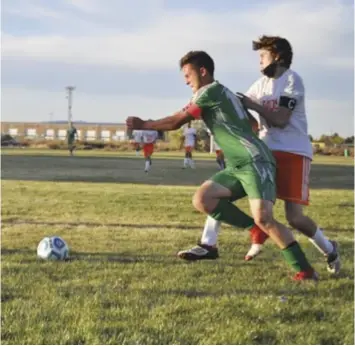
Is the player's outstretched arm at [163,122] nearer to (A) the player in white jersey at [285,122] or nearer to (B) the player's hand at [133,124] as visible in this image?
(B) the player's hand at [133,124]

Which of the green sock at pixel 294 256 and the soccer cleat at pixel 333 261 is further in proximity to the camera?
the soccer cleat at pixel 333 261

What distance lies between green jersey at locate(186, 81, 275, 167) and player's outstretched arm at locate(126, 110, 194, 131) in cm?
6

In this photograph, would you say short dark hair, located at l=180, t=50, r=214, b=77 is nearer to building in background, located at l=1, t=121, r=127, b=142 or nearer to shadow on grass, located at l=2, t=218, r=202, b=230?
shadow on grass, located at l=2, t=218, r=202, b=230

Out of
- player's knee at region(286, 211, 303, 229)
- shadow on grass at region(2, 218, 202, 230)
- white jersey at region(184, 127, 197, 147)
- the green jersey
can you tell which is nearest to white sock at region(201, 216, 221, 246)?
player's knee at region(286, 211, 303, 229)

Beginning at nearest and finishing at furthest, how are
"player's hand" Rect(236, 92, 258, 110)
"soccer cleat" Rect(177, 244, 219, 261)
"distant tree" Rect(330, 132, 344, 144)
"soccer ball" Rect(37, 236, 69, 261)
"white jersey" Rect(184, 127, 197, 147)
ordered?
"player's hand" Rect(236, 92, 258, 110), "soccer cleat" Rect(177, 244, 219, 261), "soccer ball" Rect(37, 236, 69, 261), "white jersey" Rect(184, 127, 197, 147), "distant tree" Rect(330, 132, 344, 144)

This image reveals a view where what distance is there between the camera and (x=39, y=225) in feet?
28.3

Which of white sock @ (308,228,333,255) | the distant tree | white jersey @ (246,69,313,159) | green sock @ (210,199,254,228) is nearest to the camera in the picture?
white jersey @ (246,69,313,159)

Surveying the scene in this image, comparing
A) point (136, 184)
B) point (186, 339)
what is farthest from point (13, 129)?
point (186, 339)

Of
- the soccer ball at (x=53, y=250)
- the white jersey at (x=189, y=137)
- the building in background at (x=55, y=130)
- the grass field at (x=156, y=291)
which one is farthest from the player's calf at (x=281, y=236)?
the building in background at (x=55, y=130)

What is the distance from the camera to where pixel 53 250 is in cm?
612

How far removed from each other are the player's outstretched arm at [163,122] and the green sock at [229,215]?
0.81 m

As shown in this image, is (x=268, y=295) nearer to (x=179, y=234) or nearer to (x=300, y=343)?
(x=300, y=343)

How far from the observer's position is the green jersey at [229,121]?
194 inches

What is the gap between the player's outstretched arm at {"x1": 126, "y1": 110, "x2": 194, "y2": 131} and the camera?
493 centimetres
